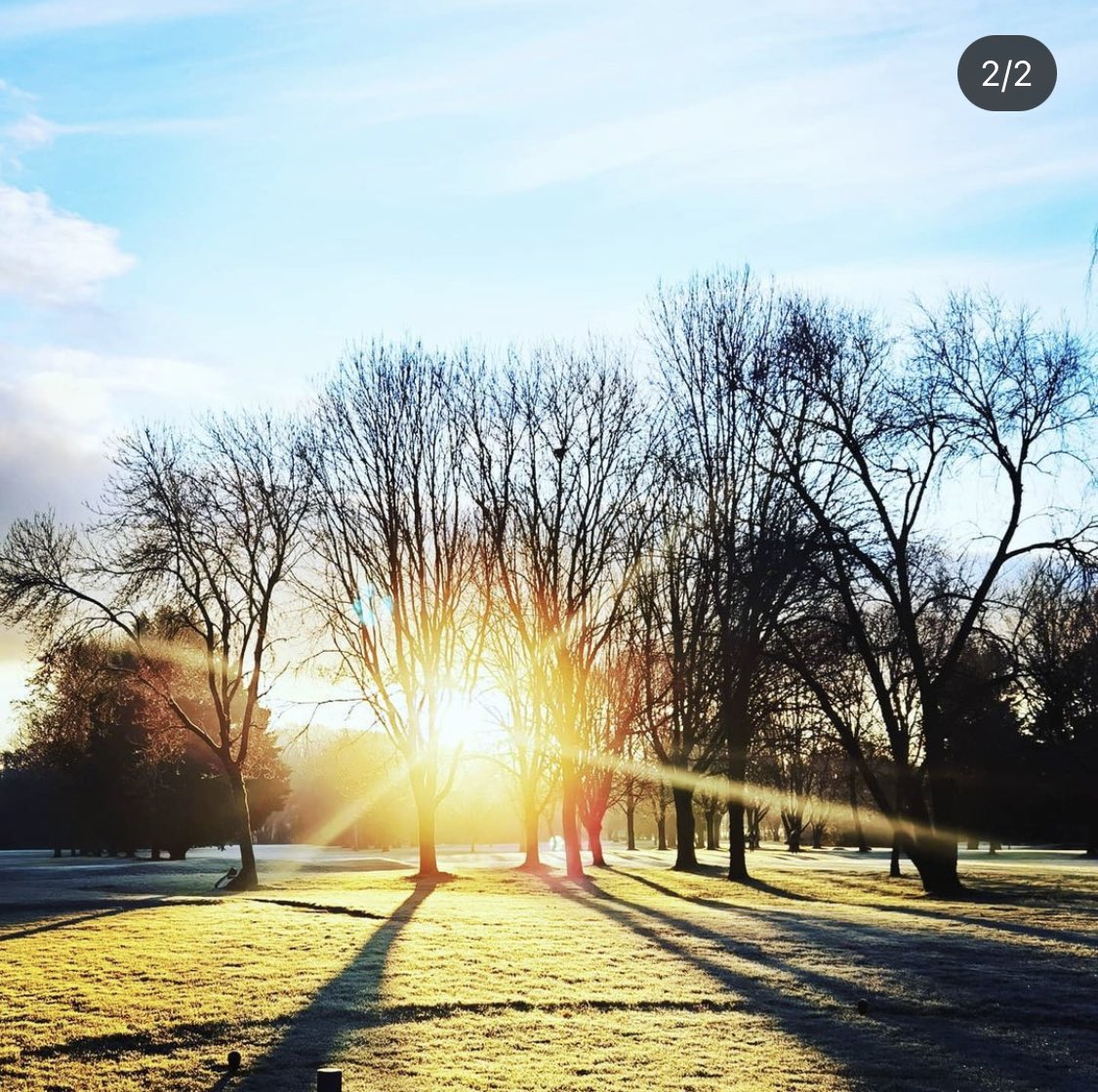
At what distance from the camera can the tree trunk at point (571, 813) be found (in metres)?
37.6

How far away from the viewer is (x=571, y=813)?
134 ft

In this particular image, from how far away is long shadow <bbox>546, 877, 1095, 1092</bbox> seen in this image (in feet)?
37.0

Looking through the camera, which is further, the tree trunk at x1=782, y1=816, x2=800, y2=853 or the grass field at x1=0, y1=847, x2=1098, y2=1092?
the tree trunk at x1=782, y1=816, x2=800, y2=853

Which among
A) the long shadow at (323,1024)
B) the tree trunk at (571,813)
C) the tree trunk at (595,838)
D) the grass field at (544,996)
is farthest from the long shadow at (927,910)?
the tree trunk at (595,838)

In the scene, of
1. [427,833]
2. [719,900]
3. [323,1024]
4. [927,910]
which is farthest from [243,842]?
[323,1024]

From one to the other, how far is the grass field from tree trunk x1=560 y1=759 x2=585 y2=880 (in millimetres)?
11607

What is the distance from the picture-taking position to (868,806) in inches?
3132

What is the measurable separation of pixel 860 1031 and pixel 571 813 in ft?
93.0

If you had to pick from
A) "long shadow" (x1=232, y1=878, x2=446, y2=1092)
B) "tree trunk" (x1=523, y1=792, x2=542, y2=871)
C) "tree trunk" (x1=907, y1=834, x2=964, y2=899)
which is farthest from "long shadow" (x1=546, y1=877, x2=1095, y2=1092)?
"tree trunk" (x1=523, y1=792, x2=542, y2=871)

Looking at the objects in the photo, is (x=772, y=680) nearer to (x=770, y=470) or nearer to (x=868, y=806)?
(x=770, y=470)

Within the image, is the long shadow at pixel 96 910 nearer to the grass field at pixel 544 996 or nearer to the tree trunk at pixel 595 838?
the grass field at pixel 544 996

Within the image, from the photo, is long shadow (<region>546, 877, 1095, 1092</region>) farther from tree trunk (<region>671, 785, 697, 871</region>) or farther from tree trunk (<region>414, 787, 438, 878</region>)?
tree trunk (<region>671, 785, 697, 871</region>)

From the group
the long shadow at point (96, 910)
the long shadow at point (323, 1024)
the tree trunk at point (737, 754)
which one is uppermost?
the tree trunk at point (737, 754)

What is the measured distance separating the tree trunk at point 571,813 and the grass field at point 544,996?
11607mm
